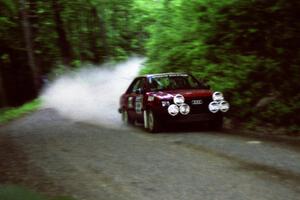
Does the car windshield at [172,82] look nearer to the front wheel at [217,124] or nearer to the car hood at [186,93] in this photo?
the car hood at [186,93]

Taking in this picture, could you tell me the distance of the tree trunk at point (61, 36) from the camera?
35.5m

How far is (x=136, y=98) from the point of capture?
14805 millimetres

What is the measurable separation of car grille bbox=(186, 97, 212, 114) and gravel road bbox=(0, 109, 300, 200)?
22.7 inches

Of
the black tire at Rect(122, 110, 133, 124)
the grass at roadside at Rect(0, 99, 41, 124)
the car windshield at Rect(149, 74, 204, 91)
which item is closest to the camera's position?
the car windshield at Rect(149, 74, 204, 91)

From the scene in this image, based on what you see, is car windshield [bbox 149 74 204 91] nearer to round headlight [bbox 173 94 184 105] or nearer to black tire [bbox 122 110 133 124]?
round headlight [bbox 173 94 184 105]

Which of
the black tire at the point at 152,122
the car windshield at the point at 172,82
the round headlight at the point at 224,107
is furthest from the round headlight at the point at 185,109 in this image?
the car windshield at the point at 172,82

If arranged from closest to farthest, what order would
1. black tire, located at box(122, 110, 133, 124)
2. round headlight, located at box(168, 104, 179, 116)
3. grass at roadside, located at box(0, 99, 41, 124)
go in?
1. round headlight, located at box(168, 104, 179, 116)
2. black tire, located at box(122, 110, 133, 124)
3. grass at roadside, located at box(0, 99, 41, 124)

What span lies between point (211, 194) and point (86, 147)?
479cm

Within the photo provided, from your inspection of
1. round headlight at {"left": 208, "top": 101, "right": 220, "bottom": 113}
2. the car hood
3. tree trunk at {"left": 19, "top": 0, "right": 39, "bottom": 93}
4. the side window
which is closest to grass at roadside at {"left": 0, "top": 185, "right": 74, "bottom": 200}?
the car hood

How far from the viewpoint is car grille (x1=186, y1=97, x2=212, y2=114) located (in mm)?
13062

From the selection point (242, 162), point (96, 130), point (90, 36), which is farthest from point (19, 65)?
point (242, 162)

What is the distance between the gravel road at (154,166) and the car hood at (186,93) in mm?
954

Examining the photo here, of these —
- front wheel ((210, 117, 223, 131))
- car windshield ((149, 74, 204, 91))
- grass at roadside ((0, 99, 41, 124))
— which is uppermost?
car windshield ((149, 74, 204, 91))

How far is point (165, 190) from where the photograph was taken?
22.1 feet
